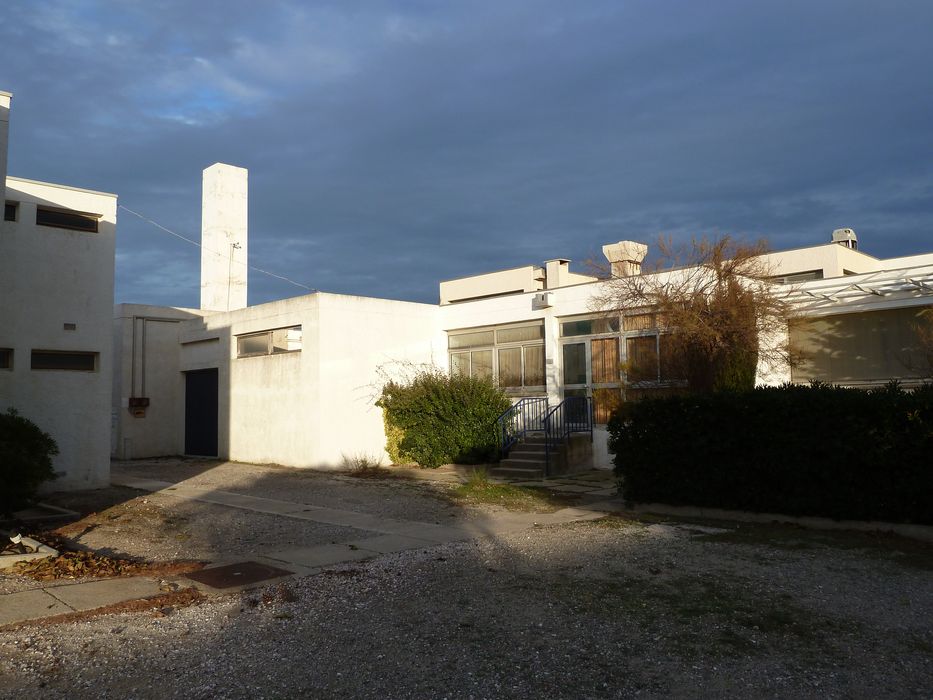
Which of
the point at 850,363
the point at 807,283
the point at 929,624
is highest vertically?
the point at 807,283

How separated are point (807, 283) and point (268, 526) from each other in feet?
37.0

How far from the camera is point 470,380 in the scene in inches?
729

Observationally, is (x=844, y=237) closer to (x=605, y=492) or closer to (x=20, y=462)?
(x=605, y=492)

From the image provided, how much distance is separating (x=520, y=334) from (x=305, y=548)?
1165cm

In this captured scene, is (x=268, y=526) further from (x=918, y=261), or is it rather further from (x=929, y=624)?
(x=918, y=261)

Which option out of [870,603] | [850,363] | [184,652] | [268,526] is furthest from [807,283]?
[184,652]

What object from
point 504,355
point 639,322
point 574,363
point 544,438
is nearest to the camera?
point 639,322

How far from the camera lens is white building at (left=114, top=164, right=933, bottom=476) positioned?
50.0 feet

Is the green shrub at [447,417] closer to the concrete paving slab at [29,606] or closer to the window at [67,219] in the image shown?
the window at [67,219]

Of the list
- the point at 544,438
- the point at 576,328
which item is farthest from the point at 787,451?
the point at 576,328

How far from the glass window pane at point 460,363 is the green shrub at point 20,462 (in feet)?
37.4

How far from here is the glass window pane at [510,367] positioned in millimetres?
19886

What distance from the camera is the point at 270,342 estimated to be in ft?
66.7

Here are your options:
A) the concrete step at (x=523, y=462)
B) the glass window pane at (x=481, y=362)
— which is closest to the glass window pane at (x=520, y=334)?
the glass window pane at (x=481, y=362)
